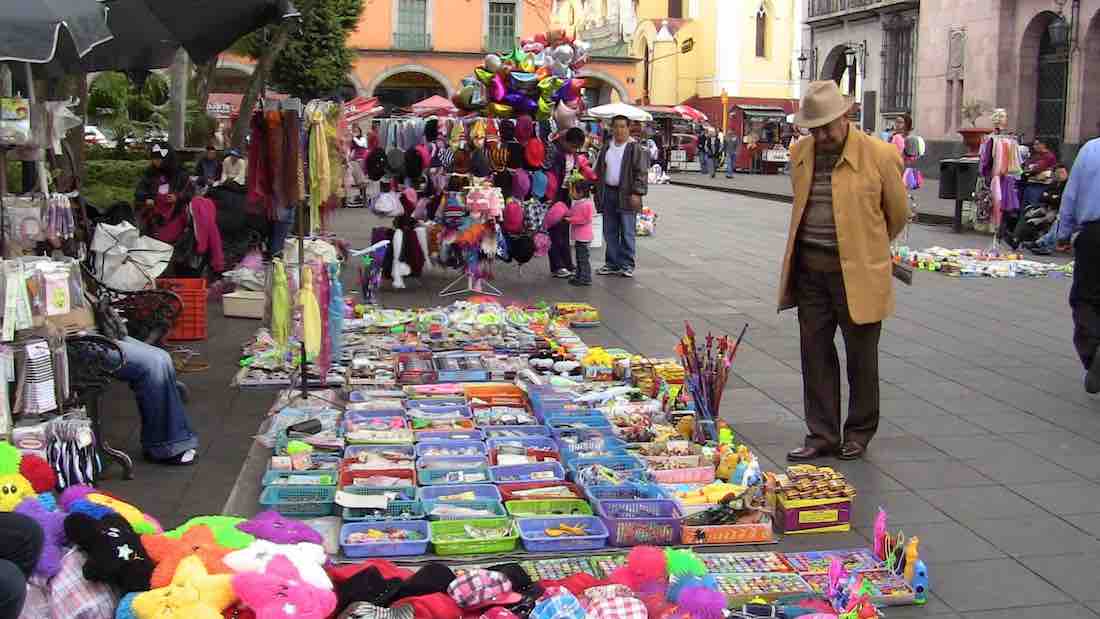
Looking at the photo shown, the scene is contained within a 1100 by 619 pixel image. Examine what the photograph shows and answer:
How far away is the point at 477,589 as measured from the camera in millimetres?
3725

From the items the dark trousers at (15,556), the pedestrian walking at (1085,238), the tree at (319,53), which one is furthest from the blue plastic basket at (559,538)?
the tree at (319,53)

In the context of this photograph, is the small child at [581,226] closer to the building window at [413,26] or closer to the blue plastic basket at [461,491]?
the blue plastic basket at [461,491]

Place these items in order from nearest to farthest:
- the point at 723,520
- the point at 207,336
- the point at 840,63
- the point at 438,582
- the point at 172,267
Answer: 1. the point at 438,582
2. the point at 723,520
3. the point at 207,336
4. the point at 172,267
5. the point at 840,63

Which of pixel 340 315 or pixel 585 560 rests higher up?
pixel 340 315

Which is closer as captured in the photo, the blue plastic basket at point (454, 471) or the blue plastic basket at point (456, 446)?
the blue plastic basket at point (454, 471)

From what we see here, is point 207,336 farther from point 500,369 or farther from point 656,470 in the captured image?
point 656,470

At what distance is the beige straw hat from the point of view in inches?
222

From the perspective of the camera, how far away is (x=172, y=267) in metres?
9.80

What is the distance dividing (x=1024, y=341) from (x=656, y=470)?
4921mm

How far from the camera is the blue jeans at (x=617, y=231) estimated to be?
12.3m

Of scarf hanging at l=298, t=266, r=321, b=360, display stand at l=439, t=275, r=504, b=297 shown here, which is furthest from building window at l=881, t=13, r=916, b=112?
scarf hanging at l=298, t=266, r=321, b=360

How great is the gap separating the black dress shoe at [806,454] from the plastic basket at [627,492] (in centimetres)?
102

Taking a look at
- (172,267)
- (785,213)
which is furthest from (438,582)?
(785,213)

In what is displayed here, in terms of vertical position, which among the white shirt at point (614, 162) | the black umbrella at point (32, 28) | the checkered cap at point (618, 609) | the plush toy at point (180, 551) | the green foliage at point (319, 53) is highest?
the green foliage at point (319, 53)
